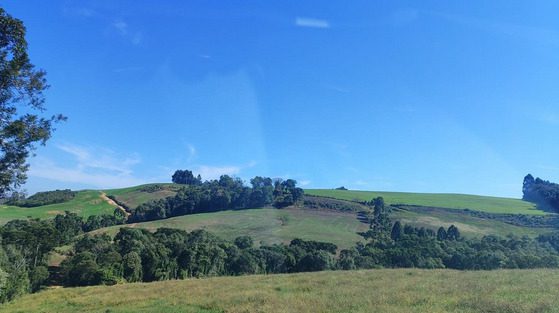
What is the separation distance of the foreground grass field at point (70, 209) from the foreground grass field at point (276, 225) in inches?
1201

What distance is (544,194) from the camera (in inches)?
6590

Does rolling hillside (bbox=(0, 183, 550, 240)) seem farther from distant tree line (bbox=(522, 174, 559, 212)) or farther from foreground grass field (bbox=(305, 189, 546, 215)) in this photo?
distant tree line (bbox=(522, 174, 559, 212))

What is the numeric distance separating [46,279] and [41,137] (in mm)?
53381

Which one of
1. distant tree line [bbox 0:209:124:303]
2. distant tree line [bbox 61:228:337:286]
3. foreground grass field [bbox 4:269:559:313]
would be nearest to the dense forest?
distant tree line [bbox 61:228:337:286]

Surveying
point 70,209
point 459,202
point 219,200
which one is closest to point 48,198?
point 70,209

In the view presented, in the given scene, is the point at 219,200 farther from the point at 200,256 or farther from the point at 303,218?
the point at 200,256

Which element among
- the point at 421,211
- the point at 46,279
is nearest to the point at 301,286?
the point at 46,279

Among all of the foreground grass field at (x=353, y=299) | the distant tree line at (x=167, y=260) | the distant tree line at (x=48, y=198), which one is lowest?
the distant tree line at (x=167, y=260)

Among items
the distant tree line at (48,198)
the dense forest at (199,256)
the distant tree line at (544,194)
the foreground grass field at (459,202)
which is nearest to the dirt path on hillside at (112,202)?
the distant tree line at (48,198)

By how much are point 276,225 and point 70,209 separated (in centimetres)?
7763

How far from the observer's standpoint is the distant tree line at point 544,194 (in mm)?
152000

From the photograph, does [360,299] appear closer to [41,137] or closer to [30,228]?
[41,137]

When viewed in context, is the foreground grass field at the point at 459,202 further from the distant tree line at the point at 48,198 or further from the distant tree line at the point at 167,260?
the distant tree line at the point at 48,198

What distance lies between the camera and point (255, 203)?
157000 millimetres
